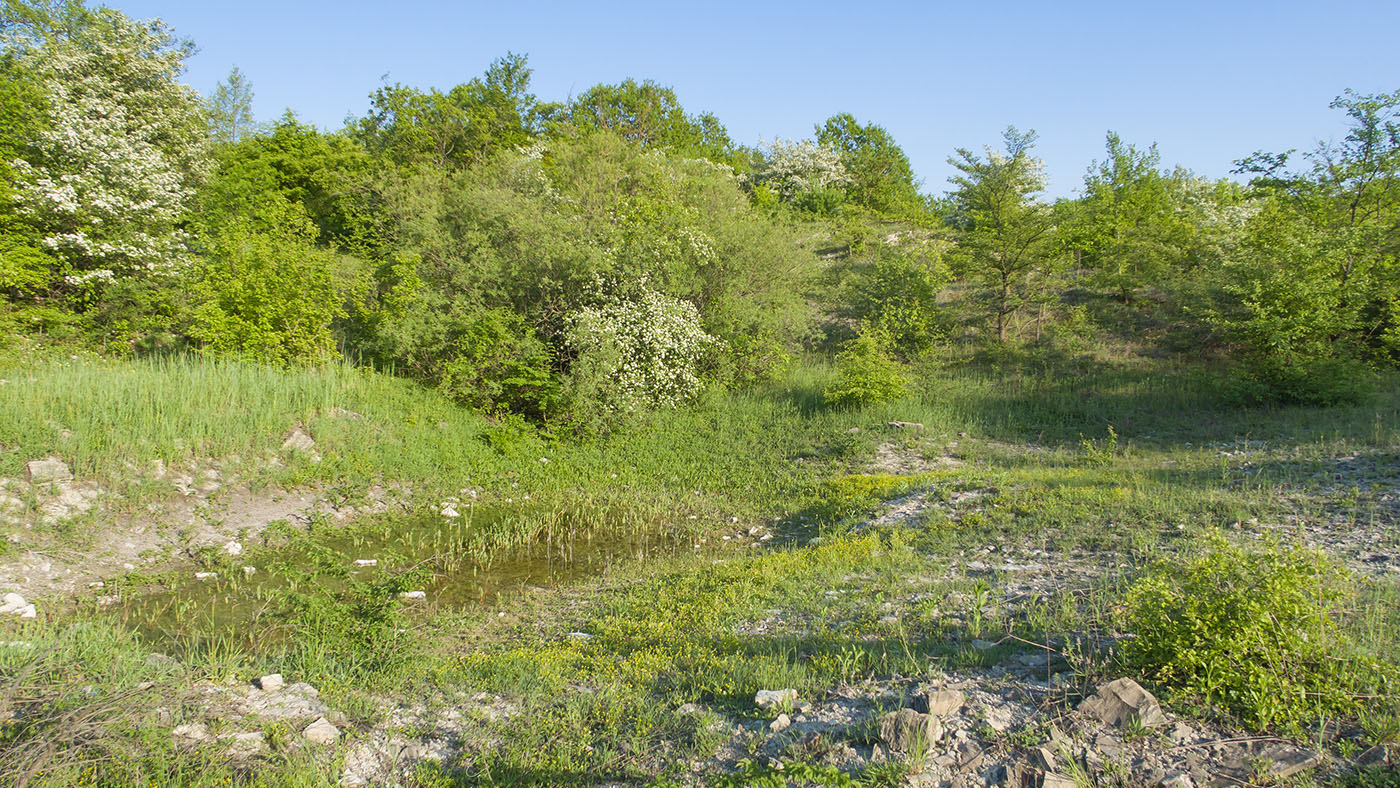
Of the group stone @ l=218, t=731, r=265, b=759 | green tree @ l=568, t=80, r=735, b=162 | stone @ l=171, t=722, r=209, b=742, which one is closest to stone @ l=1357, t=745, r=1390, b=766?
stone @ l=218, t=731, r=265, b=759

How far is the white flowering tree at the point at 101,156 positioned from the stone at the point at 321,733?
15683 mm

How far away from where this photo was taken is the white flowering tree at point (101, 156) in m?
15.3

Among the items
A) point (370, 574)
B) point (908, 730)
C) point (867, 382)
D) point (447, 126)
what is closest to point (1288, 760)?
point (908, 730)

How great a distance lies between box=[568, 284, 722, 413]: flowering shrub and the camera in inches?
579

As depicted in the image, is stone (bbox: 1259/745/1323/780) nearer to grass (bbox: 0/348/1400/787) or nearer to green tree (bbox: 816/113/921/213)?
grass (bbox: 0/348/1400/787)

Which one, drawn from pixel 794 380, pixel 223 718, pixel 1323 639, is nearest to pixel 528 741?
pixel 223 718

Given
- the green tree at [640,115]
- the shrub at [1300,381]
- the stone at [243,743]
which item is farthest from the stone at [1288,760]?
the green tree at [640,115]

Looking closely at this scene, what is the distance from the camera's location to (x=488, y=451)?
13477 mm

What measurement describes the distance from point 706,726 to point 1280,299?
16.3m

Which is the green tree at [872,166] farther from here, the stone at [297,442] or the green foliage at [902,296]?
the stone at [297,442]

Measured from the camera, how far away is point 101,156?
1612 cm

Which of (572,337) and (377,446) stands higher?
(572,337)

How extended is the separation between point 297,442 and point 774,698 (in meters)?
9.83

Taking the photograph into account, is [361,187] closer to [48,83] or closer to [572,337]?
[48,83]
